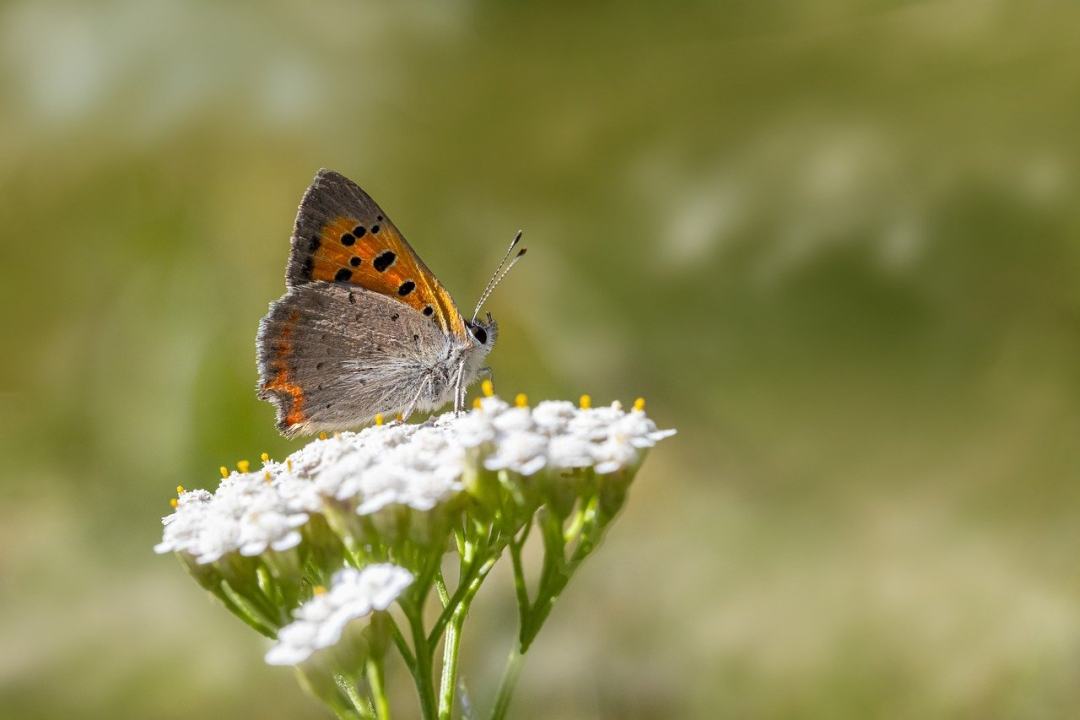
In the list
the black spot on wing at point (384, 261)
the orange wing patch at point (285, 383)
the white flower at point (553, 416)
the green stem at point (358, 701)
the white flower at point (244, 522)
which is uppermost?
the black spot on wing at point (384, 261)

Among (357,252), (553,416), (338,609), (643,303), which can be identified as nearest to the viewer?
(338,609)

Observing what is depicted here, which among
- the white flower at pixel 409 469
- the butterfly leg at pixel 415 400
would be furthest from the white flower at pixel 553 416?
the butterfly leg at pixel 415 400

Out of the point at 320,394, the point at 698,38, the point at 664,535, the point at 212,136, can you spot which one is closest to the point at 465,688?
the point at 320,394

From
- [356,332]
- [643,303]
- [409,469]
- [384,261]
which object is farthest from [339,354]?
[643,303]

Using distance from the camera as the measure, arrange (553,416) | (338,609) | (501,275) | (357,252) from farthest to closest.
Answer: (501,275)
(357,252)
(553,416)
(338,609)

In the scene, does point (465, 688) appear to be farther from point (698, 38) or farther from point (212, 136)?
point (212, 136)

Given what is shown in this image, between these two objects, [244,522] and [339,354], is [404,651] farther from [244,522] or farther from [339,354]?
[339,354]

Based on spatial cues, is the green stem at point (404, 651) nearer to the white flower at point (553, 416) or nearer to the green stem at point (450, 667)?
the green stem at point (450, 667)

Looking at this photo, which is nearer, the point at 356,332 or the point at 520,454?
the point at 520,454
